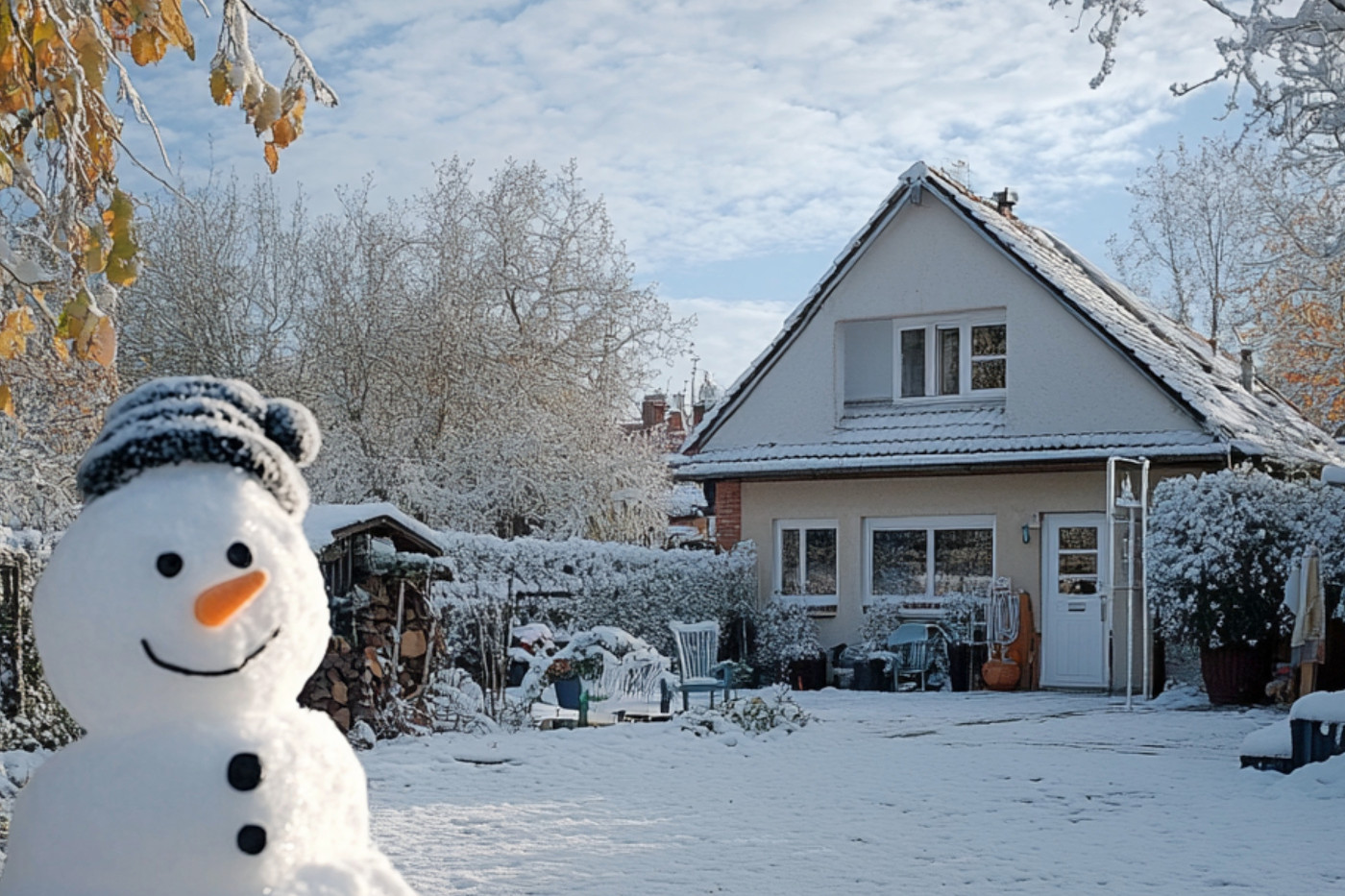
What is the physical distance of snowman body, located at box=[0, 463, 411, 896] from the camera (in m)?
2.43

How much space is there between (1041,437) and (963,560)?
6.20ft

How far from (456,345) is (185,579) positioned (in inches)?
824

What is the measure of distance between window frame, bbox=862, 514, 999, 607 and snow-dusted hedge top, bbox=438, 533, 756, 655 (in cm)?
157

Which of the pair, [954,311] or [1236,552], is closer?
[1236,552]

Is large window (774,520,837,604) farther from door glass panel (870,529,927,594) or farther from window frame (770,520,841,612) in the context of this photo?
door glass panel (870,529,927,594)

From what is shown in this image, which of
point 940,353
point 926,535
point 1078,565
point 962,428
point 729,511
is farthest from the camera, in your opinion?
point 729,511

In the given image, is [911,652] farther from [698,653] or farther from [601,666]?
[601,666]

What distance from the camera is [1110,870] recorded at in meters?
6.96

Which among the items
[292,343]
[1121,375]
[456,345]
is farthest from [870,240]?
[292,343]

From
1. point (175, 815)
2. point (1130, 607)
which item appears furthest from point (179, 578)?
point (1130, 607)

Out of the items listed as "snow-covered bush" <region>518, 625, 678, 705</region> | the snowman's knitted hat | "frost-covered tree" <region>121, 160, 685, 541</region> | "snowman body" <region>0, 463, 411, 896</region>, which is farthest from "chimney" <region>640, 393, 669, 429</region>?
"snowman body" <region>0, 463, 411, 896</region>

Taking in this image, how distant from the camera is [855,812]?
27.8 feet

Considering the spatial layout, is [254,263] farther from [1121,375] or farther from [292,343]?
[1121,375]

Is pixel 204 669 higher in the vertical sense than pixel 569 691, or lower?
higher
